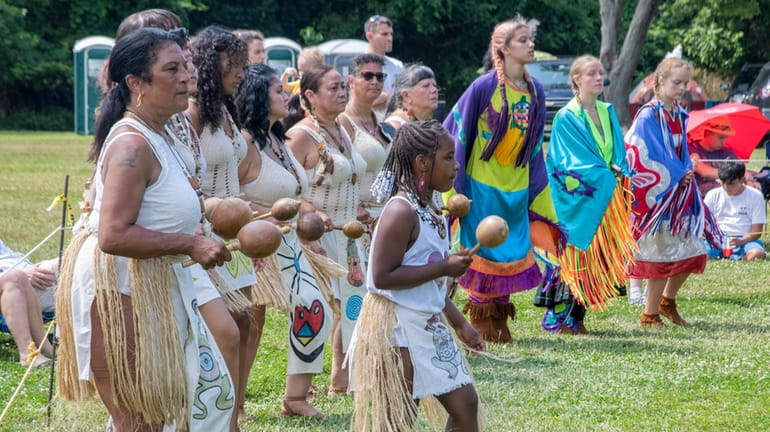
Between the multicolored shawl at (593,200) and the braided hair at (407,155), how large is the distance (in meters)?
3.80

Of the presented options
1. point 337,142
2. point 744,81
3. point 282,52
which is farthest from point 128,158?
point 744,81

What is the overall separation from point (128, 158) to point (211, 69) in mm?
1416

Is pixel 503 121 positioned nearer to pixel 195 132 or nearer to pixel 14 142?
pixel 195 132

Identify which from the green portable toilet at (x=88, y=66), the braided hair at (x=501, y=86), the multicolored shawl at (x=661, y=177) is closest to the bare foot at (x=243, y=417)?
the braided hair at (x=501, y=86)

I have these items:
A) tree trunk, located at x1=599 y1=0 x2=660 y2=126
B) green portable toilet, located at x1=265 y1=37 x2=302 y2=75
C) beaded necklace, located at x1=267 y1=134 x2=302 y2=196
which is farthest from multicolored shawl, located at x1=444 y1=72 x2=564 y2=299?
green portable toilet, located at x1=265 y1=37 x2=302 y2=75

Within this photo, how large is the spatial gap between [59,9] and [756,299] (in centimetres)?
3459

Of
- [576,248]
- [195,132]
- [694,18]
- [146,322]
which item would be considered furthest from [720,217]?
[694,18]

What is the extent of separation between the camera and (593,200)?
7.99m

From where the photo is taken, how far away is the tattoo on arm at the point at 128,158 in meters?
3.49

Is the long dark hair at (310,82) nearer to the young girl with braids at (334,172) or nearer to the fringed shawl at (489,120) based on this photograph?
the young girl with braids at (334,172)

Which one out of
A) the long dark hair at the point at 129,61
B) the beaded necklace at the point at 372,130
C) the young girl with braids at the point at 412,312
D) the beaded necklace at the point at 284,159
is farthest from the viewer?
the beaded necklace at the point at 372,130

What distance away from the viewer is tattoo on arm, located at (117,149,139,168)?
3.49 m

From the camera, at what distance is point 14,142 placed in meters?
27.5

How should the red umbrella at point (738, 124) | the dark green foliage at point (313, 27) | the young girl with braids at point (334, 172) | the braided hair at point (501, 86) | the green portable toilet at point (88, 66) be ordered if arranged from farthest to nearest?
the dark green foliage at point (313, 27)
the green portable toilet at point (88, 66)
the red umbrella at point (738, 124)
the braided hair at point (501, 86)
the young girl with braids at point (334, 172)
